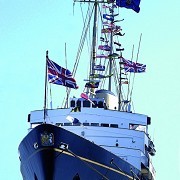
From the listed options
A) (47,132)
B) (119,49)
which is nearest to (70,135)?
(47,132)

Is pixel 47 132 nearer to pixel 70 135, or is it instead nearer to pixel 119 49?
pixel 70 135

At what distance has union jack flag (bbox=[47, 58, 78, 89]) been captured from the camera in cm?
6900

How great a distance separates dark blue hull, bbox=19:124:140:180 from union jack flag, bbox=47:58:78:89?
16.5 ft

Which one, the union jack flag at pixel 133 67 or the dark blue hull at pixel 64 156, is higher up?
the union jack flag at pixel 133 67

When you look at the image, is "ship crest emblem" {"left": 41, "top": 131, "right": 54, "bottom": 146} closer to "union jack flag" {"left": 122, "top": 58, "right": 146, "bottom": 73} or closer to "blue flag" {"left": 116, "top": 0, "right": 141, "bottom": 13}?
"blue flag" {"left": 116, "top": 0, "right": 141, "bottom": 13}

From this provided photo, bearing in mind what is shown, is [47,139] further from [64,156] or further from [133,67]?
[133,67]

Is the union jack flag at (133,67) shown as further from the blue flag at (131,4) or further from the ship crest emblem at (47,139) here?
the ship crest emblem at (47,139)

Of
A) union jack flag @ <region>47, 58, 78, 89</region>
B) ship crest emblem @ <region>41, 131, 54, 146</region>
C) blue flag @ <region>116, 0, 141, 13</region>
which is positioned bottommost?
ship crest emblem @ <region>41, 131, 54, 146</region>

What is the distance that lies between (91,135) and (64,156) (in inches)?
312

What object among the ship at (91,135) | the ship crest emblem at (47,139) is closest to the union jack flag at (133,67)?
the ship at (91,135)

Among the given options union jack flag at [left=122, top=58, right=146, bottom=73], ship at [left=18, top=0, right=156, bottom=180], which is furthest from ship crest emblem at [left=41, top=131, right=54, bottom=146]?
union jack flag at [left=122, top=58, right=146, bottom=73]

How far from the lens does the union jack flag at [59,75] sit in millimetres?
69000

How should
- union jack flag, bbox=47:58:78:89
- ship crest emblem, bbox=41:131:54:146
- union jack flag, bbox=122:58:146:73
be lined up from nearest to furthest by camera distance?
ship crest emblem, bbox=41:131:54:146 → union jack flag, bbox=47:58:78:89 → union jack flag, bbox=122:58:146:73

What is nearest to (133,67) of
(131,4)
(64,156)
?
(131,4)
